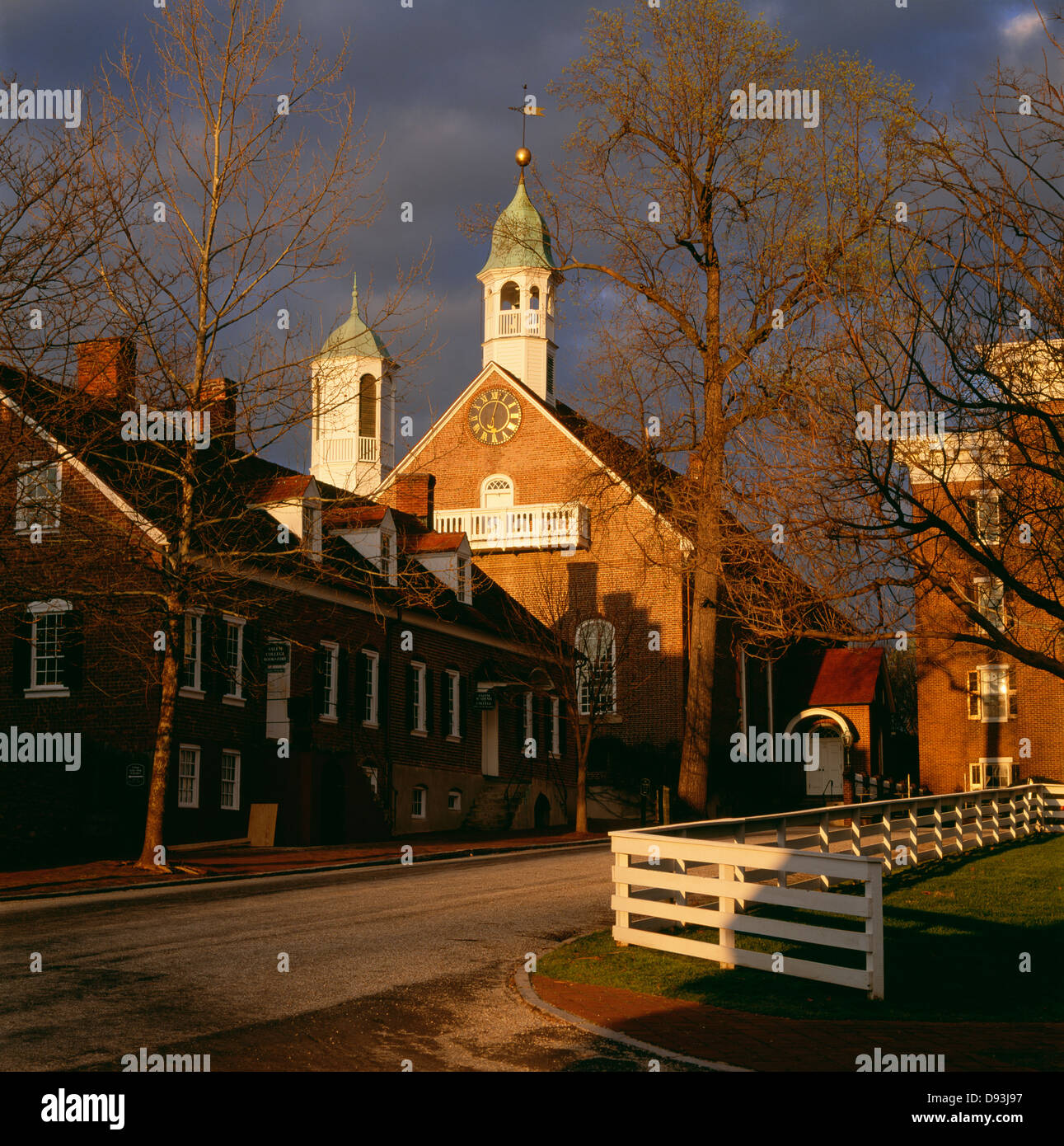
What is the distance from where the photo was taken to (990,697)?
3994cm

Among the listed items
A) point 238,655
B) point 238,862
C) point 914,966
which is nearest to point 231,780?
point 238,655

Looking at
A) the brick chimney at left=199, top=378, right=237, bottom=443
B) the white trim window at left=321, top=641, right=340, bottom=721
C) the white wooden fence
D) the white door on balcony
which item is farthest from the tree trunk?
the white door on balcony

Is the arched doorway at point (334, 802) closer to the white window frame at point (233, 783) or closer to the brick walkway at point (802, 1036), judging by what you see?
the white window frame at point (233, 783)

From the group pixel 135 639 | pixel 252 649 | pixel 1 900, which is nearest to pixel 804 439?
pixel 1 900

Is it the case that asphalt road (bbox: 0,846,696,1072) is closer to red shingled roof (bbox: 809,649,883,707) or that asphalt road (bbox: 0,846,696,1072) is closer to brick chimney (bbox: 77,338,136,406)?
brick chimney (bbox: 77,338,136,406)

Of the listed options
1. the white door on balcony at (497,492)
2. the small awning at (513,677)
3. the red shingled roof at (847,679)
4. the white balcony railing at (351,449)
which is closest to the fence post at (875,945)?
the small awning at (513,677)

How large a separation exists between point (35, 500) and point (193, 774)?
31.2 feet

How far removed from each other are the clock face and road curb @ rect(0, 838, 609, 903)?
70.5 feet

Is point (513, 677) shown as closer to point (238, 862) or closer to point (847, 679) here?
point (238, 862)

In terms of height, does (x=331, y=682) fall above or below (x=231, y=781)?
above

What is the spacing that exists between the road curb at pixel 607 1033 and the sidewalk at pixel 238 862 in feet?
32.0

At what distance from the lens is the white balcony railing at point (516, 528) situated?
46.8 meters

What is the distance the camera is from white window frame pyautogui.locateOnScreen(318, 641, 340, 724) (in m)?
32.7

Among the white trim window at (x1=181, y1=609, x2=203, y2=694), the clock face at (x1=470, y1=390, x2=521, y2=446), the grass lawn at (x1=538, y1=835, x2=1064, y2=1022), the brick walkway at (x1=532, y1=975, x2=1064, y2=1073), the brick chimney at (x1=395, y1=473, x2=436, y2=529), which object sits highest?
the clock face at (x1=470, y1=390, x2=521, y2=446)
